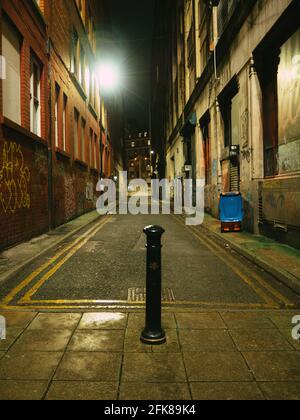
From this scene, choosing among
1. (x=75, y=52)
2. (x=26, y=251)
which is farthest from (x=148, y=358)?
(x=75, y=52)

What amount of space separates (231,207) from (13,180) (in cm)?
651

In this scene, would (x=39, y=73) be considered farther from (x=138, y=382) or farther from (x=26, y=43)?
(x=138, y=382)

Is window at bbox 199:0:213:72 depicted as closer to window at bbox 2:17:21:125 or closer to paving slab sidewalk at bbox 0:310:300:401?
window at bbox 2:17:21:125

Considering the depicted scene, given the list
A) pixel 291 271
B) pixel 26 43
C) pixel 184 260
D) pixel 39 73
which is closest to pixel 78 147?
pixel 39 73

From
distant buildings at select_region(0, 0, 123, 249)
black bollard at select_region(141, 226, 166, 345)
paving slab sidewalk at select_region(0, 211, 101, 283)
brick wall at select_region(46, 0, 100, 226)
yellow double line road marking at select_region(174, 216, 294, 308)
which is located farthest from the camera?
brick wall at select_region(46, 0, 100, 226)

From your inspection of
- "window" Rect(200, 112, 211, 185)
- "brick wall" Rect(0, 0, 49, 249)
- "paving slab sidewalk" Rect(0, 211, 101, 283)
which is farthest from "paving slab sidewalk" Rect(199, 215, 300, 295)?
"window" Rect(200, 112, 211, 185)

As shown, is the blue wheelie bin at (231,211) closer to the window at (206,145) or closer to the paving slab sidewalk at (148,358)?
the paving slab sidewalk at (148,358)

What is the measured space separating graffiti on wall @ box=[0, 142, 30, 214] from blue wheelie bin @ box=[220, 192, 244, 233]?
19.5 ft

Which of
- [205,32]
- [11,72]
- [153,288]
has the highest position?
[205,32]

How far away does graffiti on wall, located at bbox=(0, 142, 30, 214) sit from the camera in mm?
8297

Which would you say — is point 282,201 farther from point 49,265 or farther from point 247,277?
point 49,265

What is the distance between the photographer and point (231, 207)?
1141 cm

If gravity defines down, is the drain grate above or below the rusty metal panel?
below

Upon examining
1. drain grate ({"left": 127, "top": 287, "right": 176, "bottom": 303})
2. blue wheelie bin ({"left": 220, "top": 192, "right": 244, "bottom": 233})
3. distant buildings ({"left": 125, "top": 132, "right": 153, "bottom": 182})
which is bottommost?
drain grate ({"left": 127, "top": 287, "right": 176, "bottom": 303})
